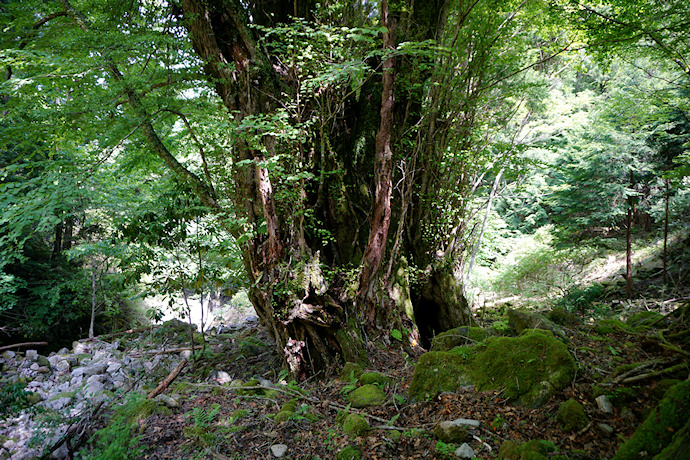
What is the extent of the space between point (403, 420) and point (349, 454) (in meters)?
0.58

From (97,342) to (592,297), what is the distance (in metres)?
11.0

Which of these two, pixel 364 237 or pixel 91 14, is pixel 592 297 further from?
pixel 91 14

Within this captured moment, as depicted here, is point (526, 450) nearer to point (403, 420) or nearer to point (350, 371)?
point (403, 420)

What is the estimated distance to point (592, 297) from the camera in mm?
7820

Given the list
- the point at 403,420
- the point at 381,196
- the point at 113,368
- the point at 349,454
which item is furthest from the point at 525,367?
the point at 113,368

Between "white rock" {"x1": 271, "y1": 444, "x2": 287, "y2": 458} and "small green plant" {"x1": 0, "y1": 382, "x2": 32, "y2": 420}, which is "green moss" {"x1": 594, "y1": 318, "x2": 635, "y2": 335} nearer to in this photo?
"white rock" {"x1": 271, "y1": 444, "x2": 287, "y2": 458}

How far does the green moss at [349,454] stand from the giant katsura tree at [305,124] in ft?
6.55

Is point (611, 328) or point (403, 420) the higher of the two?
point (611, 328)

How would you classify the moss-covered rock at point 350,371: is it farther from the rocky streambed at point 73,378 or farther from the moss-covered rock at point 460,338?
the rocky streambed at point 73,378

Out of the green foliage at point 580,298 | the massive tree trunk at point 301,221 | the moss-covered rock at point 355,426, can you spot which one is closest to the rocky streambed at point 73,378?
the massive tree trunk at point 301,221

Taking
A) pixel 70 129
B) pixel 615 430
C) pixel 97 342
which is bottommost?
pixel 97 342

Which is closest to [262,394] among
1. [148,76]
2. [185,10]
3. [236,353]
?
[236,353]

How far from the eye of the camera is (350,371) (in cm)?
414

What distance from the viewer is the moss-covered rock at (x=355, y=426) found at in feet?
8.95
